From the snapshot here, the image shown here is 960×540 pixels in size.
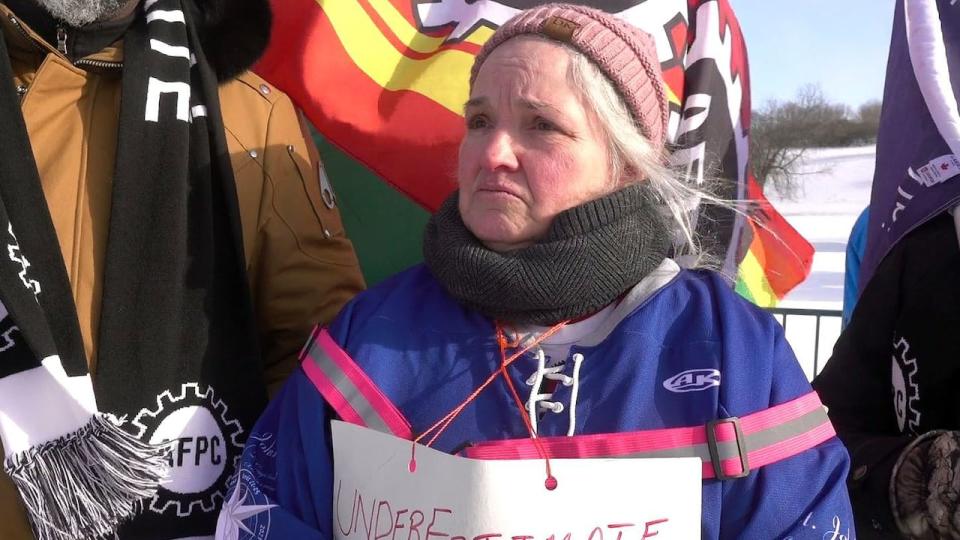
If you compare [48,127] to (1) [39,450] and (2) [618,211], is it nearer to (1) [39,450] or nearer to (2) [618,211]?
(1) [39,450]

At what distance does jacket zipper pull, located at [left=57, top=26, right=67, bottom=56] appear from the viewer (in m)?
1.81

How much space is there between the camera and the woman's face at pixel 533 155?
5.25ft

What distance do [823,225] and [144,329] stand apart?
2684 centimetres

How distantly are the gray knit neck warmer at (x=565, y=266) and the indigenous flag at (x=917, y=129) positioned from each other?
85 cm

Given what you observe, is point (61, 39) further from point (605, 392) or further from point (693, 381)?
point (693, 381)

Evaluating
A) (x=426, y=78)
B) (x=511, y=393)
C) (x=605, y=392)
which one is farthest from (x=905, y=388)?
(x=426, y=78)

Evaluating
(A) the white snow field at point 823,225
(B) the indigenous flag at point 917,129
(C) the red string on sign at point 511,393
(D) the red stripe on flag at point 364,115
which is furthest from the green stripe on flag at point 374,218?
(A) the white snow field at point 823,225

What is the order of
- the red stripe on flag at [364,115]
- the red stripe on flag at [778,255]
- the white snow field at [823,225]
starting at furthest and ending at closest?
the white snow field at [823,225]
the red stripe on flag at [778,255]
the red stripe on flag at [364,115]

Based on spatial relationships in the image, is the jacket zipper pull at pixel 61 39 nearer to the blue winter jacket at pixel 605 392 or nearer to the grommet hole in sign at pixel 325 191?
the grommet hole in sign at pixel 325 191

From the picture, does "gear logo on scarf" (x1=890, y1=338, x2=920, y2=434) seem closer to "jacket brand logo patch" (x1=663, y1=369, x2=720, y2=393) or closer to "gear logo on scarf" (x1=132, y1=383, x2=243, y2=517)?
"jacket brand logo patch" (x1=663, y1=369, x2=720, y2=393)

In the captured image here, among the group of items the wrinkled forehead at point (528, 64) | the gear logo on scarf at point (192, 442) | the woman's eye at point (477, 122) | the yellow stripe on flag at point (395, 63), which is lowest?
the gear logo on scarf at point (192, 442)

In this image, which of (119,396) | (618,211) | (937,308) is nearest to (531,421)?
(618,211)

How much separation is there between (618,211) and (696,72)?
126 centimetres

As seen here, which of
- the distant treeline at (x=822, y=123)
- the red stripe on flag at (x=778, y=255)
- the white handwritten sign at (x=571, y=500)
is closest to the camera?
the white handwritten sign at (x=571, y=500)
